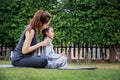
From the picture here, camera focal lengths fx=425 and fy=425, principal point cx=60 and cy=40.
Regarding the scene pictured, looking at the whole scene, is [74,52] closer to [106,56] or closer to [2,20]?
[106,56]

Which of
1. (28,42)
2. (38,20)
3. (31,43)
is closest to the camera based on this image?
(28,42)

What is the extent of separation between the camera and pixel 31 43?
768cm

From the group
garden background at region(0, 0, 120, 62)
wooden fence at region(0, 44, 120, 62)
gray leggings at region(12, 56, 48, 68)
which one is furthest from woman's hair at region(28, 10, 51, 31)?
wooden fence at region(0, 44, 120, 62)

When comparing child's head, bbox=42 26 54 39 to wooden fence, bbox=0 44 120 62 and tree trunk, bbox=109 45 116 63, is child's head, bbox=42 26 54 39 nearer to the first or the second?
tree trunk, bbox=109 45 116 63

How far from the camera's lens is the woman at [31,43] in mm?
7496

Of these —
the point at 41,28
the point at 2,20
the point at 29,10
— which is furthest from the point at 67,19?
the point at 41,28

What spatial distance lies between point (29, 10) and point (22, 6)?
0.35 meters

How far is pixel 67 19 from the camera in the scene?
16438mm

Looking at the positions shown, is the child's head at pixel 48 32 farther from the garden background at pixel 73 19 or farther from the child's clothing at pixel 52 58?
the garden background at pixel 73 19

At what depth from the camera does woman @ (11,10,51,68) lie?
7496 mm

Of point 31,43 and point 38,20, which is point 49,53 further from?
point 38,20

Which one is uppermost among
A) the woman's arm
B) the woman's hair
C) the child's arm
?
the woman's hair

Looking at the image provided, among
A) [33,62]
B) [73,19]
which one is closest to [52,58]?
[33,62]

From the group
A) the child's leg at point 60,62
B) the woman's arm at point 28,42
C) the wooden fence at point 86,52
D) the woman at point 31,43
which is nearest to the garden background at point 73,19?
the wooden fence at point 86,52
